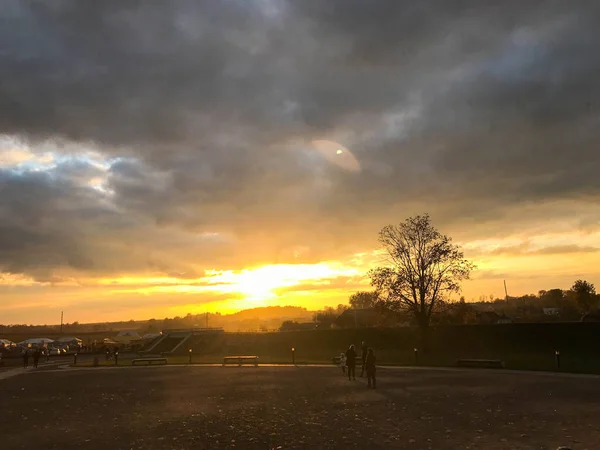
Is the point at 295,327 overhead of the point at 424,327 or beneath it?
overhead

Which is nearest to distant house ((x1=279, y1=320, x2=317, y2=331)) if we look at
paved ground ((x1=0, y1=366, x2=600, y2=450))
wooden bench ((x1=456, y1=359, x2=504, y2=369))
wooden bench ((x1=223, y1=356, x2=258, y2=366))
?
wooden bench ((x1=223, y1=356, x2=258, y2=366))

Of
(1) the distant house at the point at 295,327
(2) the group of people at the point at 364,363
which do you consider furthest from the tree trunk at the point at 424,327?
(1) the distant house at the point at 295,327

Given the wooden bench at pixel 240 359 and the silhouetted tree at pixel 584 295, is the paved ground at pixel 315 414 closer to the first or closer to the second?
the wooden bench at pixel 240 359

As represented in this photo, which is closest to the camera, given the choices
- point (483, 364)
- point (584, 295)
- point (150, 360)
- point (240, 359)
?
point (483, 364)

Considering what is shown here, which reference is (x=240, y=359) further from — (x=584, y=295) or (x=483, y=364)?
(x=584, y=295)

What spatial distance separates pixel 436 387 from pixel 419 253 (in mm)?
25821

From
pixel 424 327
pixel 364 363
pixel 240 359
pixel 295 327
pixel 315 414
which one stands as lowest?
pixel 315 414

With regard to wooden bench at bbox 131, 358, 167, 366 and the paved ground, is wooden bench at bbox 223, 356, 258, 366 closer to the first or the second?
wooden bench at bbox 131, 358, 167, 366

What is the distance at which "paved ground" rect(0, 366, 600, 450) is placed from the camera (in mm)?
11156

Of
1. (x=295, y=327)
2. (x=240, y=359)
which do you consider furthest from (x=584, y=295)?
(x=240, y=359)

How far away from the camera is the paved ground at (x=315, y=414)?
11.2 metres

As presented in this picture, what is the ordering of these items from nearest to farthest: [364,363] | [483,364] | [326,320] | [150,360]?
[364,363] < [483,364] < [150,360] < [326,320]

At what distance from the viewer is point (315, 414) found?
48.2ft

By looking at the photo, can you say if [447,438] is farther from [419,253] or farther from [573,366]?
[419,253]
